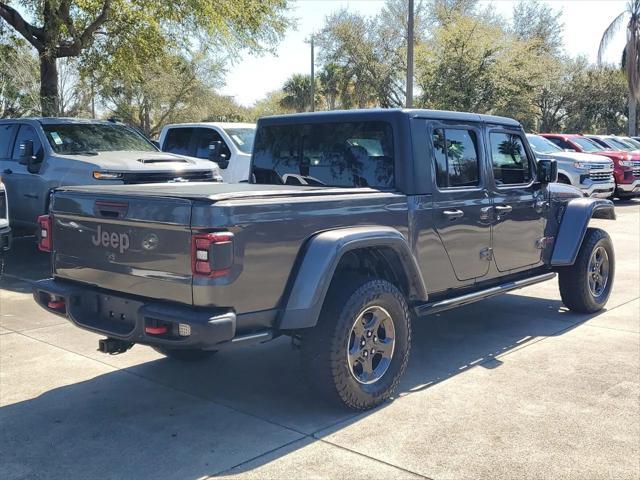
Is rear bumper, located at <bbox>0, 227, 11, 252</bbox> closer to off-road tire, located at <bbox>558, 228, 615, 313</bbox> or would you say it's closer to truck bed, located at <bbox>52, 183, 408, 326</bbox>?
truck bed, located at <bbox>52, 183, 408, 326</bbox>

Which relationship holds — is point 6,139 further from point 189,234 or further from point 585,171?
point 585,171

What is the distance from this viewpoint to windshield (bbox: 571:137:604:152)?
19.4 meters

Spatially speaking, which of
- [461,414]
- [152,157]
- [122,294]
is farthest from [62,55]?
[461,414]

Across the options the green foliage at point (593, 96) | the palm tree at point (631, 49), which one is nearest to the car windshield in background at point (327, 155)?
the palm tree at point (631, 49)

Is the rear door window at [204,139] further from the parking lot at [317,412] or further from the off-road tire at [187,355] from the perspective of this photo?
the off-road tire at [187,355]

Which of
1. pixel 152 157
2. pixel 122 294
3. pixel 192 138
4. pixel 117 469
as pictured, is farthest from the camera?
pixel 192 138

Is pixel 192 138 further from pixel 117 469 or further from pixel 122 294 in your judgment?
pixel 117 469

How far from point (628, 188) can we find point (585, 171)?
3.25m

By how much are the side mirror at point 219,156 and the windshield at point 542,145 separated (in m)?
8.95

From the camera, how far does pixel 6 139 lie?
9828 mm

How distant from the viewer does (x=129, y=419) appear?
420 cm

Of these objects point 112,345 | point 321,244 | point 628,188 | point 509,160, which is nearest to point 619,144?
point 628,188

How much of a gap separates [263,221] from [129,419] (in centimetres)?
153

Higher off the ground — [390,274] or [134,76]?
[134,76]
